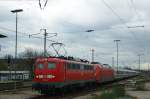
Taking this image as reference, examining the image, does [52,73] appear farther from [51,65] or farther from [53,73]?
[51,65]

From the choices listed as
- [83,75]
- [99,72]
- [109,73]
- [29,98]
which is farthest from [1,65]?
[29,98]

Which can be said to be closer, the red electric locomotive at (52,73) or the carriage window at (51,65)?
the red electric locomotive at (52,73)

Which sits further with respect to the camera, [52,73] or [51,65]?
[51,65]

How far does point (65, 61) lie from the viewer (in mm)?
28531

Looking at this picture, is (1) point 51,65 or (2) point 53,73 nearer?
(2) point 53,73

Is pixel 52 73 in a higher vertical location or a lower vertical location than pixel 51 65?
lower

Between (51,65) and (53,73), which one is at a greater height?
(51,65)

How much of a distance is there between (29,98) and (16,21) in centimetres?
2230

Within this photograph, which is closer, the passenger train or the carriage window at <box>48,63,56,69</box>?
the passenger train

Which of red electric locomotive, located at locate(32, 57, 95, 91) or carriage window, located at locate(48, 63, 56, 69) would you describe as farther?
carriage window, located at locate(48, 63, 56, 69)

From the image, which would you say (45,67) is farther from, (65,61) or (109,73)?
(109,73)

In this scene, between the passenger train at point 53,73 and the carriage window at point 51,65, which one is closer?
the passenger train at point 53,73

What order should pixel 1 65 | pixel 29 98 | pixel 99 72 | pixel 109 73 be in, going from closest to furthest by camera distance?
1. pixel 29 98
2. pixel 99 72
3. pixel 109 73
4. pixel 1 65

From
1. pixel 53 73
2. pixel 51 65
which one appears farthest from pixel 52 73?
pixel 51 65
